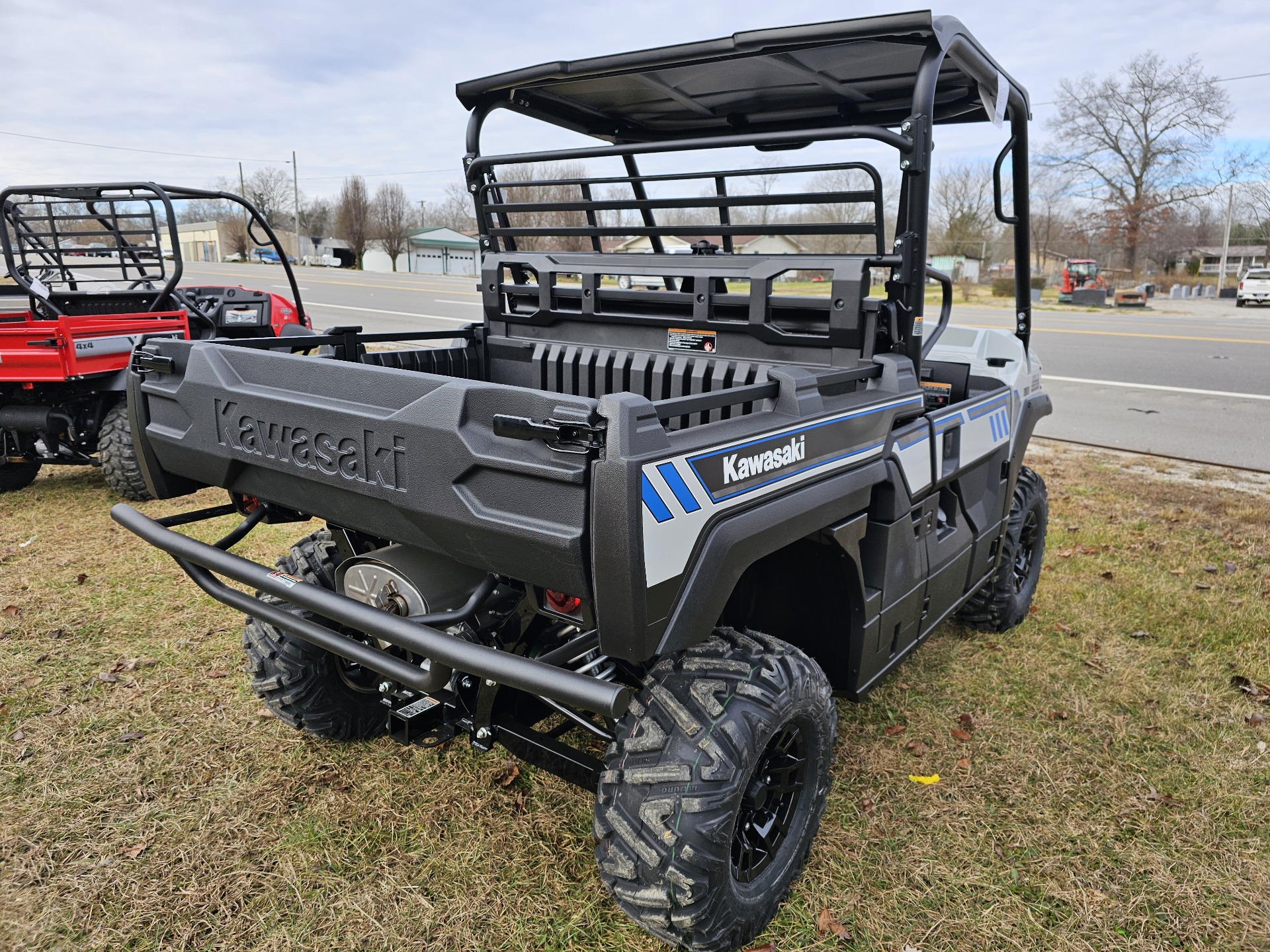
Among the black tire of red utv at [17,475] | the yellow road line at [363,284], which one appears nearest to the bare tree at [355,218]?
the yellow road line at [363,284]

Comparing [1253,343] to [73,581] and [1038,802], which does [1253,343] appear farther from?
[73,581]

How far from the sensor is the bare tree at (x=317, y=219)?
235 ft

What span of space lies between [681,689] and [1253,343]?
61.5 feet

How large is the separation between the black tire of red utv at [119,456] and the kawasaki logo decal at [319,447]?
12.5 feet

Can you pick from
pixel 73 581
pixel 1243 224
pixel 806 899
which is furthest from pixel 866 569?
pixel 1243 224

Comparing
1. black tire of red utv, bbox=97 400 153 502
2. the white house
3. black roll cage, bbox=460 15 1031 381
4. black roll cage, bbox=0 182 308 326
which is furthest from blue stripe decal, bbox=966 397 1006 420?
the white house

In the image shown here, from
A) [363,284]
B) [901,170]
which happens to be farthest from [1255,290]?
[901,170]

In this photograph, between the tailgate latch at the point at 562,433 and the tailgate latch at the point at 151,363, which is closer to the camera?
the tailgate latch at the point at 562,433

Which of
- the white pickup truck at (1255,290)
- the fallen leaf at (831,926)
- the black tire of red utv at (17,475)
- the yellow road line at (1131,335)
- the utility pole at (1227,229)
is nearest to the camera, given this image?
the fallen leaf at (831,926)

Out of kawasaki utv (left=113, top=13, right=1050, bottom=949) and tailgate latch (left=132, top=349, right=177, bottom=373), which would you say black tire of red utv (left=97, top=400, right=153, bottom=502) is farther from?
tailgate latch (left=132, top=349, right=177, bottom=373)

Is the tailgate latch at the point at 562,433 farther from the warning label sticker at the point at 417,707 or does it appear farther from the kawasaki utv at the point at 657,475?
the warning label sticker at the point at 417,707

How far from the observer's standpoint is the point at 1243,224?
58.2 metres

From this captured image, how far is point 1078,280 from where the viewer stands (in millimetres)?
38438

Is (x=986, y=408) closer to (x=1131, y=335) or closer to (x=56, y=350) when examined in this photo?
(x=56, y=350)
